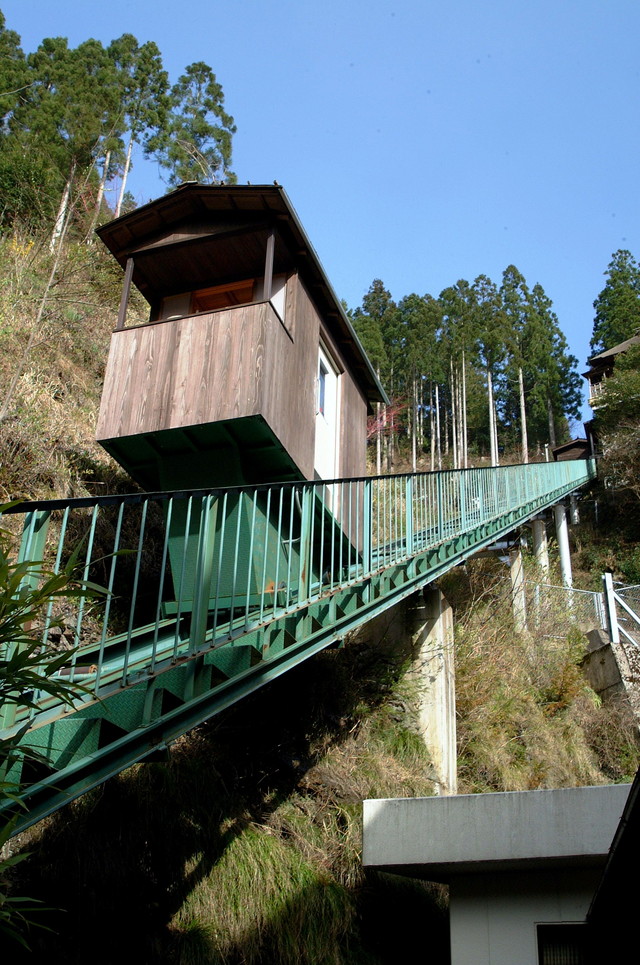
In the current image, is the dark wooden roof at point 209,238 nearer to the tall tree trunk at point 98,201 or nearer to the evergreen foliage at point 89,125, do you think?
the evergreen foliage at point 89,125

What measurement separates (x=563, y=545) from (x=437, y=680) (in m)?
10.5

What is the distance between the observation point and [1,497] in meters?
8.88

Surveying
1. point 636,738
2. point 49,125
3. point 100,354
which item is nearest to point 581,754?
point 636,738

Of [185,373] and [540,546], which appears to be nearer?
[185,373]

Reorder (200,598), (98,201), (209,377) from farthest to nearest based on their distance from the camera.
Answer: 1. (98,201)
2. (209,377)
3. (200,598)

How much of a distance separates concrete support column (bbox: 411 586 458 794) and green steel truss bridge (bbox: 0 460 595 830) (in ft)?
2.74

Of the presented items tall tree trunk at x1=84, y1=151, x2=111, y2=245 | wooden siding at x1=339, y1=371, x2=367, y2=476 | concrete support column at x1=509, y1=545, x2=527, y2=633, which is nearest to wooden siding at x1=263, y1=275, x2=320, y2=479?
wooden siding at x1=339, y1=371, x2=367, y2=476

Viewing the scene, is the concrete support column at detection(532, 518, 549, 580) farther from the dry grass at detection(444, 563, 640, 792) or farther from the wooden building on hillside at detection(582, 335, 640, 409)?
the wooden building on hillside at detection(582, 335, 640, 409)

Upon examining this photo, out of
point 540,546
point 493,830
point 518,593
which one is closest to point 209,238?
point 493,830

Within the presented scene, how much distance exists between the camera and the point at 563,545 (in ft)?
61.1

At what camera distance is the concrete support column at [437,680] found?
870 cm

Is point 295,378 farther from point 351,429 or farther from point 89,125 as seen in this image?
point 89,125

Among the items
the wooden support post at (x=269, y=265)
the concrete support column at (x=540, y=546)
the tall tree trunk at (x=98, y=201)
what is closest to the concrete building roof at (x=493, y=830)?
the wooden support post at (x=269, y=265)

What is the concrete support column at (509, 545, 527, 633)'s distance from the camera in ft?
39.6
